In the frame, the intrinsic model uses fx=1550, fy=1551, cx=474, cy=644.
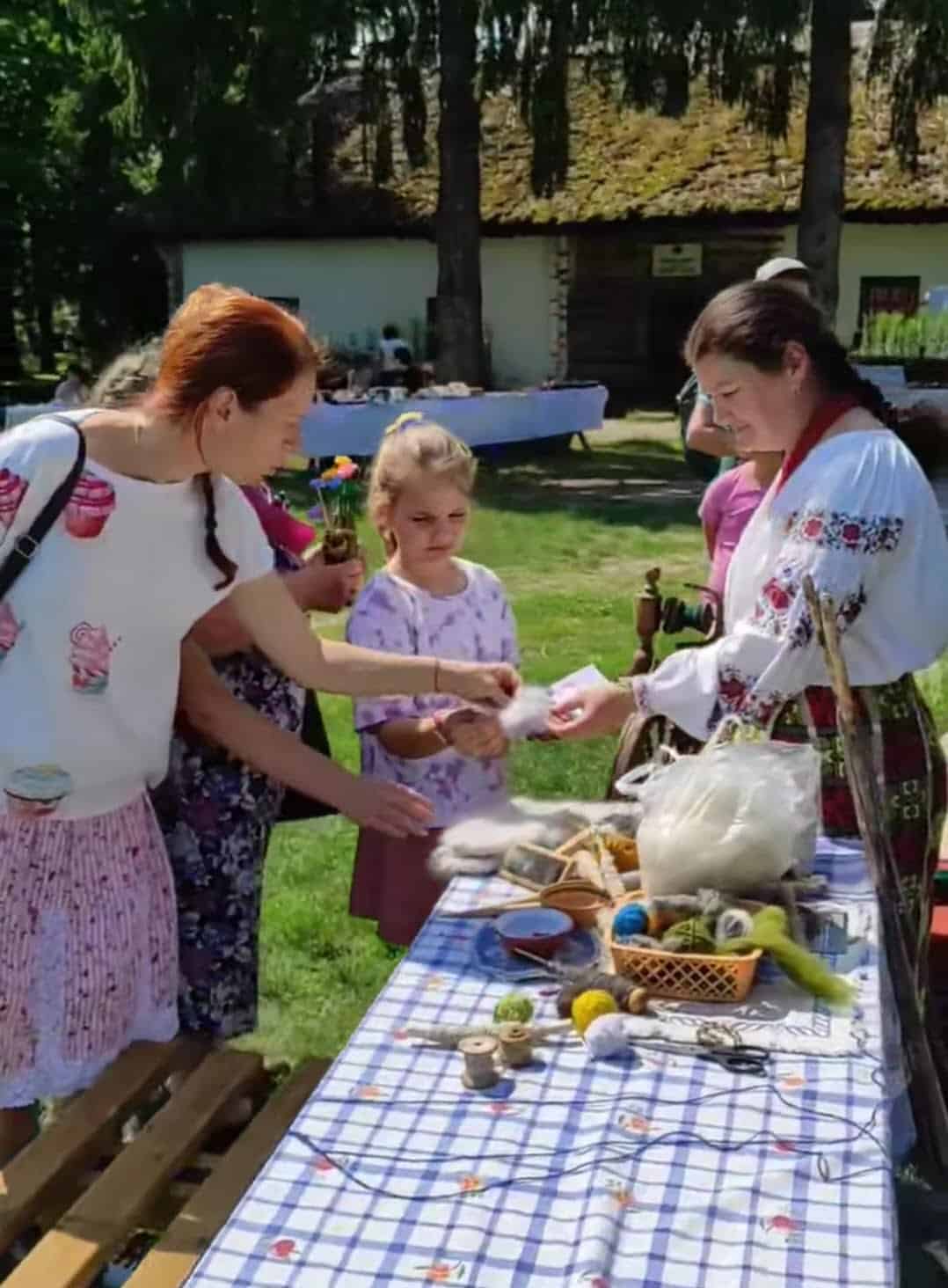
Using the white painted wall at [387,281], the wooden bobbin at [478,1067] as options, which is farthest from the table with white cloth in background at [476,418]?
the wooden bobbin at [478,1067]

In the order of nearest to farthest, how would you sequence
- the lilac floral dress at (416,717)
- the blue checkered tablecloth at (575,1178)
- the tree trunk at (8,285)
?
1. the blue checkered tablecloth at (575,1178)
2. the lilac floral dress at (416,717)
3. the tree trunk at (8,285)

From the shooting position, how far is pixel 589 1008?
6.20 ft

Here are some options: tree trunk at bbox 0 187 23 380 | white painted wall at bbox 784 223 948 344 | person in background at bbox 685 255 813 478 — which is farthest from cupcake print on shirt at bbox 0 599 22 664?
tree trunk at bbox 0 187 23 380

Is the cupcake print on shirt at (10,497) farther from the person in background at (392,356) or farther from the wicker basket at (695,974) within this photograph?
the person in background at (392,356)

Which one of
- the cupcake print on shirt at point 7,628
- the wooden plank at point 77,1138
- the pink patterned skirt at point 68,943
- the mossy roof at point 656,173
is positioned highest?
the mossy roof at point 656,173

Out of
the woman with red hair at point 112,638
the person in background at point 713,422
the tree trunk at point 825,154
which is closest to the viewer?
the woman with red hair at point 112,638

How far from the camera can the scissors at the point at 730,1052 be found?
70.4 inches

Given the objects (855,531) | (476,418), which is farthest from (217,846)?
(476,418)

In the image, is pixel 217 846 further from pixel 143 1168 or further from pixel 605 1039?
pixel 605 1039

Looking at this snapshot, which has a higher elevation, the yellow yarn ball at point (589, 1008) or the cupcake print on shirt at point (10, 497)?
the cupcake print on shirt at point (10, 497)

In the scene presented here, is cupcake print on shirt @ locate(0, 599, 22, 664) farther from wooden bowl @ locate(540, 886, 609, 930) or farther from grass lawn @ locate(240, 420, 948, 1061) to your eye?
grass lawn @ locate(240, 420, 948, 1061)

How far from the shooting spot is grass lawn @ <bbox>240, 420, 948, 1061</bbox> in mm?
4012

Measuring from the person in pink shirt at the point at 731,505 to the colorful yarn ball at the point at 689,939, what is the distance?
64.3 inches

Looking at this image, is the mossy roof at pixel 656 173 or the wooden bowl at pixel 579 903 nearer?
the wooden bowl at pixel 579 903
